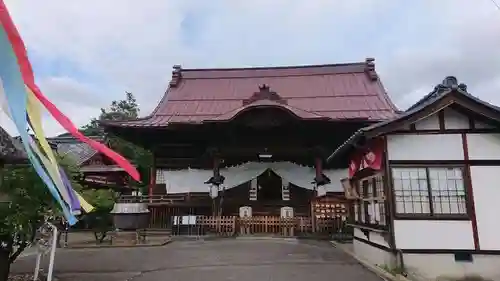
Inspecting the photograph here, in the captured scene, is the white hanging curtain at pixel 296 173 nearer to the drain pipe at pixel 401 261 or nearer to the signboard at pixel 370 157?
the signboard at pixel 370 157

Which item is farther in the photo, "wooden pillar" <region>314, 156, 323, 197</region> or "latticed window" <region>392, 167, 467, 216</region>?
"wooden pillar" <region>314, 156, 323, 197</region>

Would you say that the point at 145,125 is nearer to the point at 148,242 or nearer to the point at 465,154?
the point at 148,242

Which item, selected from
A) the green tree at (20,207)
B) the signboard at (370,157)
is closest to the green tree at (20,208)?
the green tree at (20,207)

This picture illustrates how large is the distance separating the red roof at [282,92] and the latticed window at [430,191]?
22.6 ft

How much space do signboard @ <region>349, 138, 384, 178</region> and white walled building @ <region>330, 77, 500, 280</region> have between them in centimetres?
4

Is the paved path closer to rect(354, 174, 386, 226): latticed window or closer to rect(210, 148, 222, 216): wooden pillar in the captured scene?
rect(354, 174, 386, 226): latticed window

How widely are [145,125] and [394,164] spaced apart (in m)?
10.1

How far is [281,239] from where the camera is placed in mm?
11750

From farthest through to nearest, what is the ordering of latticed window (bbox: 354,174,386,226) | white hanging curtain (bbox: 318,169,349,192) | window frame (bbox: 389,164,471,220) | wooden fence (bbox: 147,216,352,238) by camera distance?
white hanging curtain (bbox: 318,169,349,192)
wooden fence (bbox: 147,216,352,238)
latticed window (bbox: 354,174,386,226)
window frame (bbox: 389,164,471,220)

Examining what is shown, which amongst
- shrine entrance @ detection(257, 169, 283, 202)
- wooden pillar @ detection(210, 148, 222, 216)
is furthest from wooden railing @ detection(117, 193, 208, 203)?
shrine entrance @ detection(257, 169, 283, 202)

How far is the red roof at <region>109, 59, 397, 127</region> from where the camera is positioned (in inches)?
623

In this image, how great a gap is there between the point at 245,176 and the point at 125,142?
37.2 feet

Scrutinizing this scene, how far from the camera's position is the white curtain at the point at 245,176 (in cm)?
1477

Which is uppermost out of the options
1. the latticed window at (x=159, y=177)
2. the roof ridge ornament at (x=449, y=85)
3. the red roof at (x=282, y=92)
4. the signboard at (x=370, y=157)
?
the red roof at (x=282, y=92)
